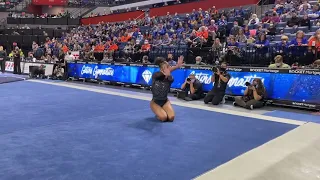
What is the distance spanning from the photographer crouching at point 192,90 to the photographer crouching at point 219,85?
34.4 inches

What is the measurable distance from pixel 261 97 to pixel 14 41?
2970cm

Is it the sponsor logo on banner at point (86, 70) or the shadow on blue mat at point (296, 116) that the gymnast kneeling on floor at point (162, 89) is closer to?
the shadow on blue mat at point (296, 116)

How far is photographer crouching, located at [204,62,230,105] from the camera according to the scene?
1005cm

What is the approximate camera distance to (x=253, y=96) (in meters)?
9.61

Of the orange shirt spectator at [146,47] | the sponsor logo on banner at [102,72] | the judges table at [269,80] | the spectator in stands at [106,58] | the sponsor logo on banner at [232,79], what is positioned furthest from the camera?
the orange shirt spectator at [146,47]

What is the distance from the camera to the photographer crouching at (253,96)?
9375 mm

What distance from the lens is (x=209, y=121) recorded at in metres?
7.80

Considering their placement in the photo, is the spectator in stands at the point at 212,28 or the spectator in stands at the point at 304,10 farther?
the spectator in stands at the point at 212,28

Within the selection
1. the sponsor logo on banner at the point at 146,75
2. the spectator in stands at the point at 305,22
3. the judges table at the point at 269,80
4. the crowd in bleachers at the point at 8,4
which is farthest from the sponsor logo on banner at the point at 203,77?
the crowd in bleachers at the point at 8,4

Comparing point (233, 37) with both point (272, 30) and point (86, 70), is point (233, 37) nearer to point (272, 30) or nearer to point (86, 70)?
point (272, 30)

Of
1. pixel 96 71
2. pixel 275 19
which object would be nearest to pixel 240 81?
pixel 275 19

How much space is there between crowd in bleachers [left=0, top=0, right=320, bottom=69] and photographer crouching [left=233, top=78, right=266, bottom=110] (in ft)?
9.61

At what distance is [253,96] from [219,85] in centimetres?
107

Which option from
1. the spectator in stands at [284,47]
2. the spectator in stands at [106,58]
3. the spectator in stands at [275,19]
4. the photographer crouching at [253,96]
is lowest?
the photographer crouching at [253,96]
